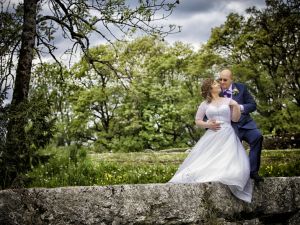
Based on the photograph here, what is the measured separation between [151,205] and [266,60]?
2614 cm

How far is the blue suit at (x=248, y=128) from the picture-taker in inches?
250

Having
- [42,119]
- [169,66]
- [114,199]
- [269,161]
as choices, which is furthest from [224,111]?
[169,66]

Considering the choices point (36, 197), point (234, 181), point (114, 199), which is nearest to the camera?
point (36, 197)

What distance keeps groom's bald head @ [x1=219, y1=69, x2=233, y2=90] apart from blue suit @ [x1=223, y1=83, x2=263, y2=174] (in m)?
0.18

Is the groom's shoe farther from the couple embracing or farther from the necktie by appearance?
the necktie

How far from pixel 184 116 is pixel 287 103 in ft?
24.4

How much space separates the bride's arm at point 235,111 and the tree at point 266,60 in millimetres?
20400

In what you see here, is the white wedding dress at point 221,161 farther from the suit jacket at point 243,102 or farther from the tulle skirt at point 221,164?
the suit jacket at point 243,102

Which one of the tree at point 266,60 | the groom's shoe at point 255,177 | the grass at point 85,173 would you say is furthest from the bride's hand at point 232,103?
the tree at point 266,60

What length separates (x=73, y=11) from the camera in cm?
997

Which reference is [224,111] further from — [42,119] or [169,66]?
[169,66]

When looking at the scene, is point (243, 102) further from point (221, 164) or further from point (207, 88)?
point (221, 164)

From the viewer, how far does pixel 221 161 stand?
20.1 feet

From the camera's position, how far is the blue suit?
636 centimetres
